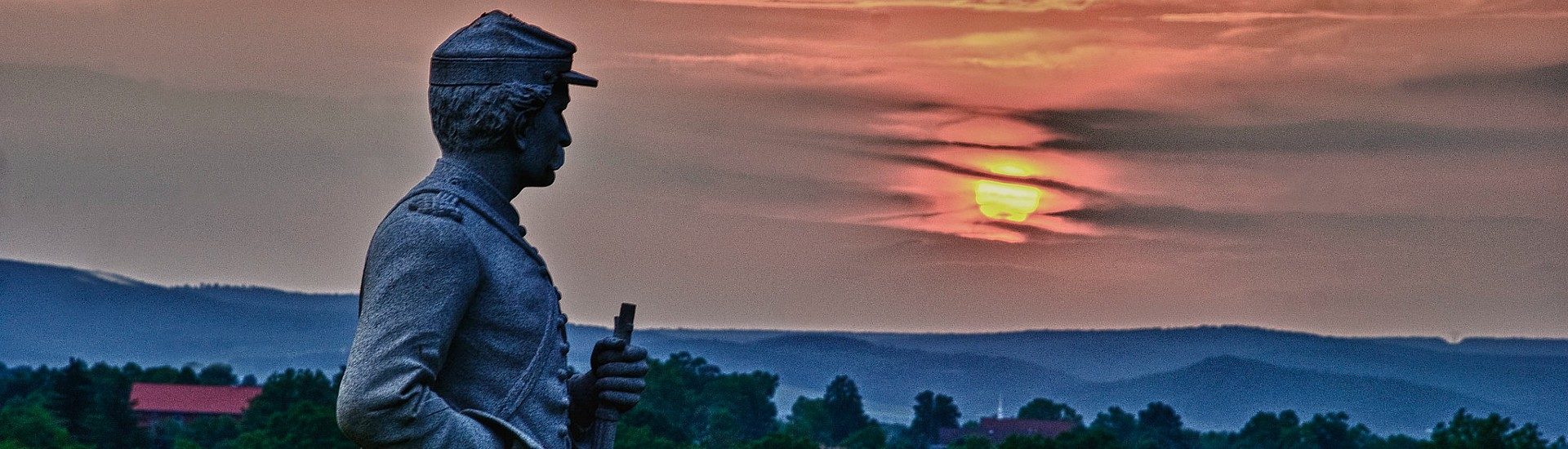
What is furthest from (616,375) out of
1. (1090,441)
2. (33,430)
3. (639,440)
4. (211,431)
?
(211,431)

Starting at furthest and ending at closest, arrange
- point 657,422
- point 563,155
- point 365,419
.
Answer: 1. point 657,422
2. point 563,155
3. point 365,419

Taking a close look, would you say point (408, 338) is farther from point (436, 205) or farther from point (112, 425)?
point (112, 425)

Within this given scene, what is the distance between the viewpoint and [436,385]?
44.9 ft

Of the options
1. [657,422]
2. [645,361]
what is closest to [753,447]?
[657,422]

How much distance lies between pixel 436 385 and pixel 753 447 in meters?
125

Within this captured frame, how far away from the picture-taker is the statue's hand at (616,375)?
14.3 m

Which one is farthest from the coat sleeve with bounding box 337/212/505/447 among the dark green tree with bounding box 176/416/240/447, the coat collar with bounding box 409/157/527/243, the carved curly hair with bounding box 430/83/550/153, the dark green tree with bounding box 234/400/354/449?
the dark green tree with bounding box 176/416/240/447

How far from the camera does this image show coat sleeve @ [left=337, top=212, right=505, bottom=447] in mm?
13219

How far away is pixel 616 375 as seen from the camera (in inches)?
565

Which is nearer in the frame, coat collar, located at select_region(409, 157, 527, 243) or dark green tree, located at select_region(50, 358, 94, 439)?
coat collar, located at select_region(409, 157, 527, 243)

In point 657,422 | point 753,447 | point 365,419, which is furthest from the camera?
point 657,422

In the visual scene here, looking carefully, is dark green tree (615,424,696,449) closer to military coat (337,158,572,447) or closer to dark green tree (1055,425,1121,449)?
dark green tree (1055,425,1121,449)

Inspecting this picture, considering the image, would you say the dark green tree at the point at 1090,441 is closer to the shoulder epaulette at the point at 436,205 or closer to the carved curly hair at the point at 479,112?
the carved curly hair at the point at 479,112

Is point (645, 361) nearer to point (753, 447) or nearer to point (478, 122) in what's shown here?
point (478, 122)
